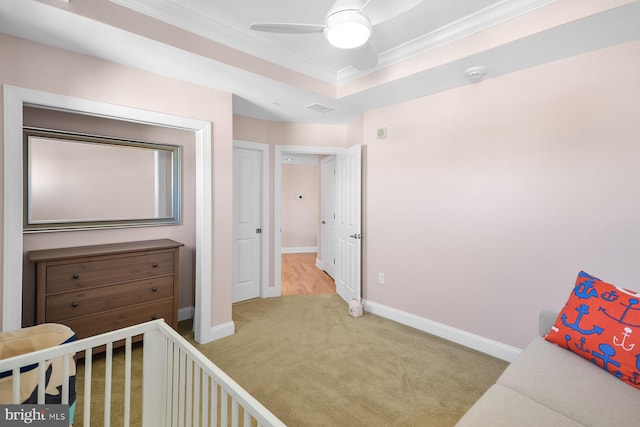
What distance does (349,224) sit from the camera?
12.1 feet

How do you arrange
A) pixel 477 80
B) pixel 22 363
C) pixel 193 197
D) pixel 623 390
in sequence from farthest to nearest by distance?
1. pixel 193 197
2. pixel 477 80
3. pixel 623 390
4. pixel 22 363

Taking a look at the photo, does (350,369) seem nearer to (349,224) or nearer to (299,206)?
(349,224)

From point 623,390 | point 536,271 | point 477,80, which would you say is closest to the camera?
point 623,390

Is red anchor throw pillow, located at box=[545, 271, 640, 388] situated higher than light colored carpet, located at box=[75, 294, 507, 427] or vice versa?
red anchor throw pillow, located at box=[545, 271, 640, 388]

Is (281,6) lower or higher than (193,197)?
higher

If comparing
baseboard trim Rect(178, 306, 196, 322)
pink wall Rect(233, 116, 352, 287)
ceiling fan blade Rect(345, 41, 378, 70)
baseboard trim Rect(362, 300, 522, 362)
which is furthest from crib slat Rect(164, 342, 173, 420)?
pink wall Rect(233, 116, 352, 287)

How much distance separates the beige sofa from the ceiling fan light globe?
1748 millimetres

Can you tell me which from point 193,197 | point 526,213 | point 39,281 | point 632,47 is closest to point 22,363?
point 39,281

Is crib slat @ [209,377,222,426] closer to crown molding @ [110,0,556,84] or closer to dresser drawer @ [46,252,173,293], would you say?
dresser drawer @ [46,252,173,293]

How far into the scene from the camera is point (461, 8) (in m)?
1.94

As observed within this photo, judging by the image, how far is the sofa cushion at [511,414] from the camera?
1.06 meters

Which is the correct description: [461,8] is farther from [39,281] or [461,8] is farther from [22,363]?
[39,281]

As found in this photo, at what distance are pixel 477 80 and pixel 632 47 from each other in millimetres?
903

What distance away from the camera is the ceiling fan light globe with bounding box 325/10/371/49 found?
142 cm
